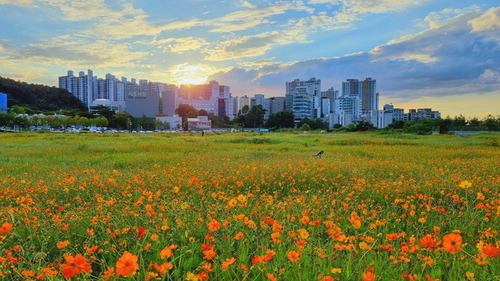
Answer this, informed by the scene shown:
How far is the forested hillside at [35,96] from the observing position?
8488 centimetres

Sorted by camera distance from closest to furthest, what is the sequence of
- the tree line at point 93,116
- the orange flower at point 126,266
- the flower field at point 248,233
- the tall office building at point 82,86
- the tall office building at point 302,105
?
the orange flower at point 126,266
the flower field at point 248,233
the tree line at point 93,116
the tall office building at point 302,105
the tall office building at point 82,86

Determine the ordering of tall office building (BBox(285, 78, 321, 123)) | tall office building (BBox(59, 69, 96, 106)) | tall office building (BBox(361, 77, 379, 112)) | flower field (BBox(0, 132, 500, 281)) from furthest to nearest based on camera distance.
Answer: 1. tall office building (BBox(361, 77, 379, 112))
2. tall office building (BBox(59, 69, 96, 106))
3. tall office building (BBox(285, 78, 321, 123))
4. flower field (BBox(0, 132, 500, 281))

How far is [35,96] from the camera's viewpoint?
8969cm

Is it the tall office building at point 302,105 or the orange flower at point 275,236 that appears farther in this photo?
the tall office building at point 302,105

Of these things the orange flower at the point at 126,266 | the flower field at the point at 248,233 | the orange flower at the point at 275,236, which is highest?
the orange flower at the point at 126,266

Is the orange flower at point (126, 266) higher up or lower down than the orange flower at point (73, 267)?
higher up

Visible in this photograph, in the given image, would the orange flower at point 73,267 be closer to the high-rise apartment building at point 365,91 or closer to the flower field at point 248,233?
the flower field at point 248,233

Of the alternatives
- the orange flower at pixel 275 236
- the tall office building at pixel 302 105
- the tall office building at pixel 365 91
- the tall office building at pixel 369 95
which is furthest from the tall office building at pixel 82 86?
the orange flower at pixel 275 236

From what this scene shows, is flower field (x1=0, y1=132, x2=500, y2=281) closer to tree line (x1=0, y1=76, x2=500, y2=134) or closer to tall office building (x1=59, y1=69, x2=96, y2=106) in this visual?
tree line (x1=0, y1=76, x2=500, y2=134)

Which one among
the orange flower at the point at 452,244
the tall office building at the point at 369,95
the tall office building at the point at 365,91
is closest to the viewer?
the orange flower at the point at 452,244

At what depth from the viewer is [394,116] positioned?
12288cm

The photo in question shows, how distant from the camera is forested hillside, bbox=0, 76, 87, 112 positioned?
8488 centimetres

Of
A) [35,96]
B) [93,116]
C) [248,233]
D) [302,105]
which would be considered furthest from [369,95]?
[248,233]

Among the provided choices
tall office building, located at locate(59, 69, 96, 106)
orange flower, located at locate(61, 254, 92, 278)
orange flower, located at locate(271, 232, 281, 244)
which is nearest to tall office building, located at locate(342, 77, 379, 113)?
tall office building, located at locate(59, 69, 96, 106)
